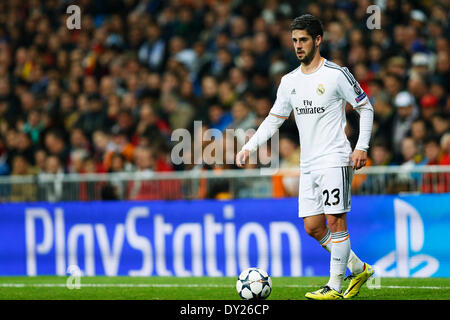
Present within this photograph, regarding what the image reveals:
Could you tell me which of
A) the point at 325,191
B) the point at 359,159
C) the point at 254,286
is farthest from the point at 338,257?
the point at 359,159

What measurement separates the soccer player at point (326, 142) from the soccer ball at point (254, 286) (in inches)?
18.6

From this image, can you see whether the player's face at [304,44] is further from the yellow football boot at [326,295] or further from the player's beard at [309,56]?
the yellow football boot at [326,295]

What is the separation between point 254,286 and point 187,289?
5.61 ft

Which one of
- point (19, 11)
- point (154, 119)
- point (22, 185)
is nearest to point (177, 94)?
point (154, 119)

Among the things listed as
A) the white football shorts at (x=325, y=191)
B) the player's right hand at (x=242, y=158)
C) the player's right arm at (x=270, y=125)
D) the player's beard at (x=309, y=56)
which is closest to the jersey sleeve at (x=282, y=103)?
the player's right arm at (x=270, y=125)

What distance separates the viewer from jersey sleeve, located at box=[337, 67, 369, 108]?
8.10 m

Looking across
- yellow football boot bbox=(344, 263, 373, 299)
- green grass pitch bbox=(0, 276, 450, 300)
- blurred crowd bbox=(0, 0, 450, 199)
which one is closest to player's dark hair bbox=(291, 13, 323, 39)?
yellow football boot bbox=(344, 263, 373, 299)

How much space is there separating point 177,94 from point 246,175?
348 centimetres

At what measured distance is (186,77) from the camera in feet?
51.9

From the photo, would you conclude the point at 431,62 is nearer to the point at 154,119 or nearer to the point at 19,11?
the point at 154,119

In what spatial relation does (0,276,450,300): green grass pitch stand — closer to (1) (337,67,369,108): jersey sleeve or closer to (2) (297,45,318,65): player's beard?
(1) (337,67,369,108): jersey sleeve

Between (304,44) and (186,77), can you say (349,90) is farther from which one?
(186,77)

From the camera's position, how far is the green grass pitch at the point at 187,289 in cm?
874

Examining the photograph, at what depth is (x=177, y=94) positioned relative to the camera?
15.6m
